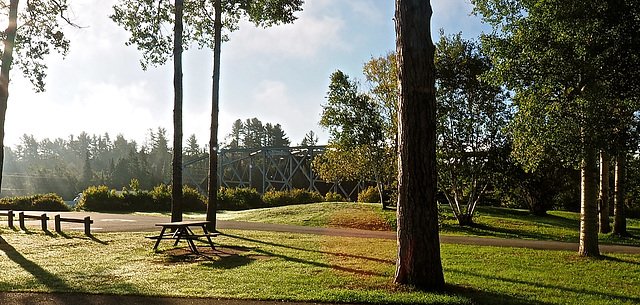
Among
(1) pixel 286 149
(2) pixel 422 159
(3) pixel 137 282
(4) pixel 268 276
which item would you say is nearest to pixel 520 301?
(2) pixel 422 159

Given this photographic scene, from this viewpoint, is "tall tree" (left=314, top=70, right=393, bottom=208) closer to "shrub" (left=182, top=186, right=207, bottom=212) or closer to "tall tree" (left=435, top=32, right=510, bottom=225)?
"tall tree" (left=435, top=32, right=510, bottom=225)

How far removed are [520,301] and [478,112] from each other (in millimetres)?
14975

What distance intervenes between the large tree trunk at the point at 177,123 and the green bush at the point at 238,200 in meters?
18.9

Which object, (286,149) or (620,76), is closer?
(620,76)

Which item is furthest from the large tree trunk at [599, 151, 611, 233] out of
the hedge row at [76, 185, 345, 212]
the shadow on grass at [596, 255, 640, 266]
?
the hedge row at [76, 185, 345, 212]

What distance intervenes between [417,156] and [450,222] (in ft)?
53.3

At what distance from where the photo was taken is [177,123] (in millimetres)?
15156

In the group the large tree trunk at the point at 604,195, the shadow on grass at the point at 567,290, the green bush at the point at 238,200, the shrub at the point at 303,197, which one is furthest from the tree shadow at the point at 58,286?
the shrub at the point at 303,197

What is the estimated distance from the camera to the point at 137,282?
7.91 meters

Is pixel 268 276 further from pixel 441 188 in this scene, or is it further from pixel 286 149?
pixel 286 149

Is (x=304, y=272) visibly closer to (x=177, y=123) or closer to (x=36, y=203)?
(x=177, y=123)

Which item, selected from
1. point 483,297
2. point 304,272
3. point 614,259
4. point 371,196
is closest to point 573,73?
point 614,259

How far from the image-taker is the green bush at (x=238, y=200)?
34.3 metres

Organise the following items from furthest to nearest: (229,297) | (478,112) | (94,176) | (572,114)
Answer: (94,176) < (478,112) < (572,114) < (229,297)
